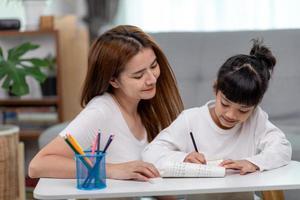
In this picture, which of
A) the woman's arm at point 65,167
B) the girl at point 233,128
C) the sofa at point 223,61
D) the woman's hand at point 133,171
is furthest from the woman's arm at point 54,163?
the sofa at point 223,61

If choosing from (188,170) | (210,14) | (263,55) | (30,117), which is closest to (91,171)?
(188,170)

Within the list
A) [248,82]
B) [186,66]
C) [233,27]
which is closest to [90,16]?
[233,27]

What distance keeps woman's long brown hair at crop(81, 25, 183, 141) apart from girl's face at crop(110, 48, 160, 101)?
16 millimetres

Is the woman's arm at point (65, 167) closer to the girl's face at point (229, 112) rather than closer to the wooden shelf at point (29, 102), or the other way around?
the girl's face at point (229, 112)

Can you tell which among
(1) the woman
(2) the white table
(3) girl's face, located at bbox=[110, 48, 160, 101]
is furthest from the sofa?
(2) the white table

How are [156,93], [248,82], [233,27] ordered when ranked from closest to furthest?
[248,82] < [156,93] < [233,27]

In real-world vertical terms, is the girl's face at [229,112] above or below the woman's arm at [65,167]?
above

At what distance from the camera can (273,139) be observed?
1.49m

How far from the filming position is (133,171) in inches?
49.5

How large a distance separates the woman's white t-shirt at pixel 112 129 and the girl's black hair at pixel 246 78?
11.7 inches

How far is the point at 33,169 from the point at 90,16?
2.56 m

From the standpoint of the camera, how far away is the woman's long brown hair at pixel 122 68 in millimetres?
1520

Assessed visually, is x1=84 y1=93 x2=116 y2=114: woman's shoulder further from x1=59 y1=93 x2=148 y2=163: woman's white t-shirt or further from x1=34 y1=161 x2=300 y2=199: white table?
x1=34 y1=161 x2=300 y2=199: white table

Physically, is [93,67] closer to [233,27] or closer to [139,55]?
[139,55]
